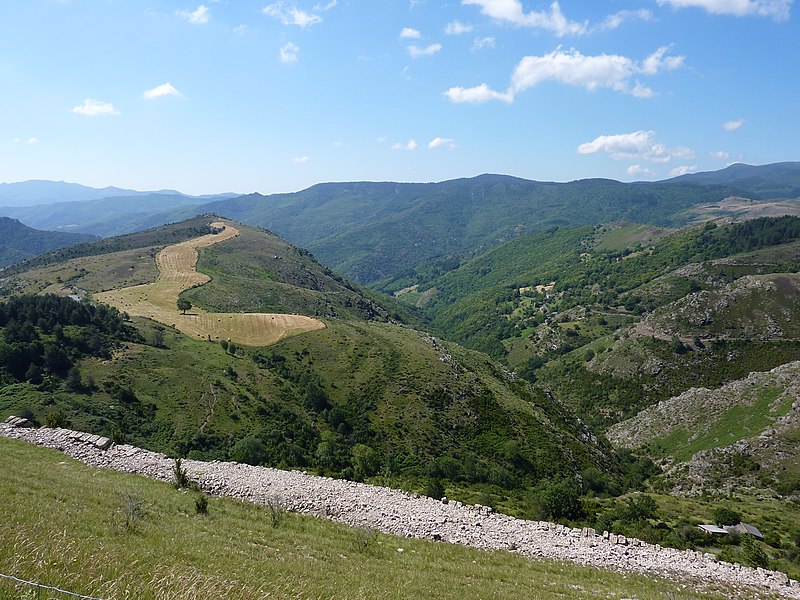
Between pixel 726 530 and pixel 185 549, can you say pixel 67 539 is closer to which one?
pixel 185 549

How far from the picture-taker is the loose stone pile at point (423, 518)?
80.4 ft

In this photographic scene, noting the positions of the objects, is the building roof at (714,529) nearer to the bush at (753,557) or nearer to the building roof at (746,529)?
the building roof at (746,529)

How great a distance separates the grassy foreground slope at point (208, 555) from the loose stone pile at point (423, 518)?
5.83ft

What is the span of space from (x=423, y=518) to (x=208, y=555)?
15281 mm

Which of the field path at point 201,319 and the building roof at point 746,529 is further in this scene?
the field path at point 201,319

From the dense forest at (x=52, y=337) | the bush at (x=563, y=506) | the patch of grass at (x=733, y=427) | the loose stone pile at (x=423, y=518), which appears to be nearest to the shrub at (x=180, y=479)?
the loose stone pile at (x=423, y=518)

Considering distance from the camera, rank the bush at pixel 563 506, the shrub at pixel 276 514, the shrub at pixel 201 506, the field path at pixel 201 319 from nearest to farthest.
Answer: the shrub at pixel 201 506, the shrub at pixel 276 514, the bush at pixel 563 506, the field path at pixel 201 319

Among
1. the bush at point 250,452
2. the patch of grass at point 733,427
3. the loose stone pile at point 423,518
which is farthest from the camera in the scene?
the patch of grass at point 733,427

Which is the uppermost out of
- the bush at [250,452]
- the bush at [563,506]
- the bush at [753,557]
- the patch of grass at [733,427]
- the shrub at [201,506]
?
the shrub at [201,506]

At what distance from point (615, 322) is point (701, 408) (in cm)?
9569

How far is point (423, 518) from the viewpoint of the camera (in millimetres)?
27453

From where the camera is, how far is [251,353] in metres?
94.1

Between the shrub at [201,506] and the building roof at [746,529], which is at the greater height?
the shrub at [201,506]

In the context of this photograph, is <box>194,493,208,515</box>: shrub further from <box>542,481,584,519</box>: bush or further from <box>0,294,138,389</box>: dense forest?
<box>0,294,138,389</box>: dense forest
